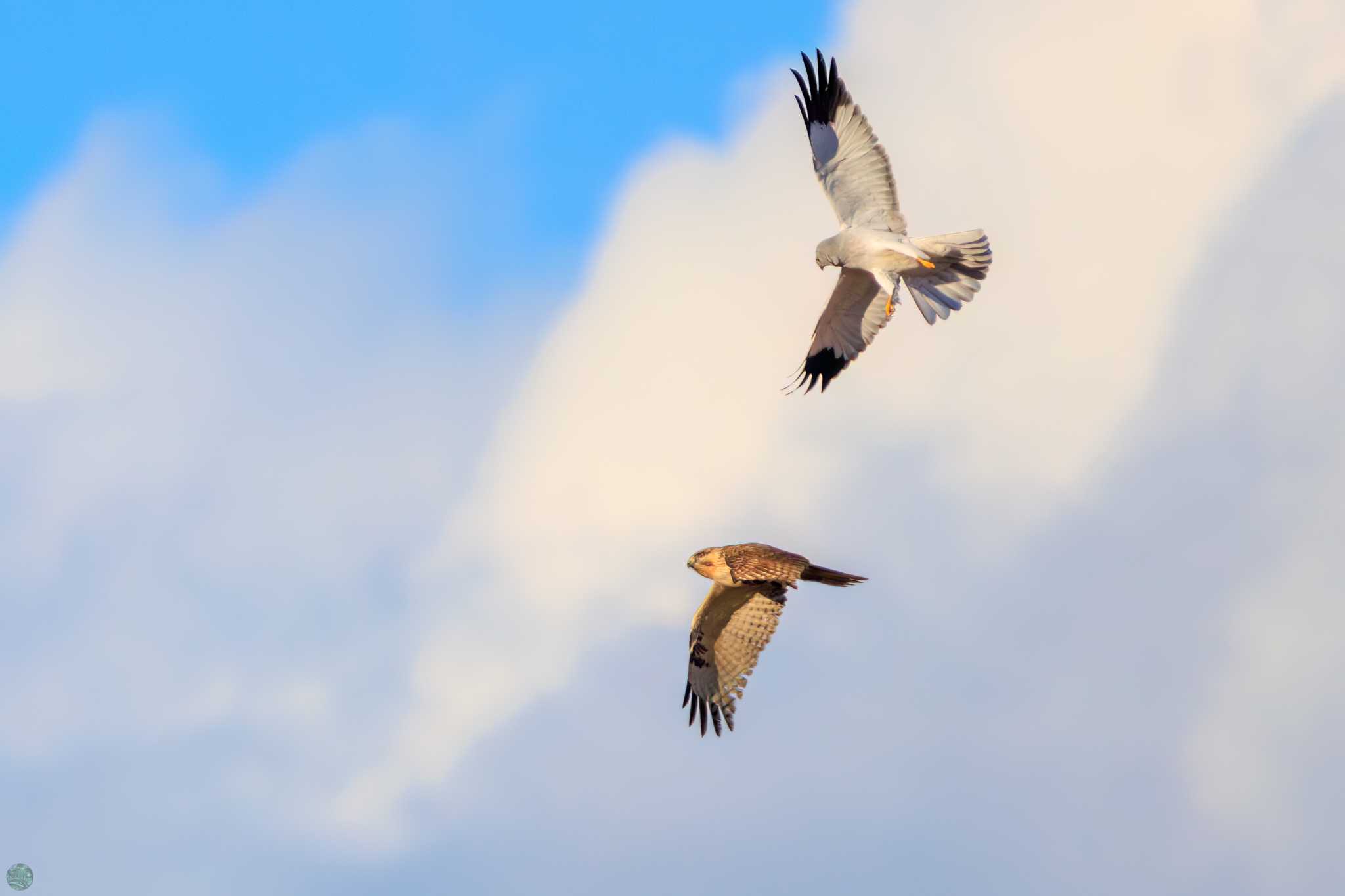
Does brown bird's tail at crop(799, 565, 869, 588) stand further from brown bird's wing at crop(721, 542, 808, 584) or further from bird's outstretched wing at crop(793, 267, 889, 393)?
bird's outstretched wing at crop(793, 267, 889, 393)

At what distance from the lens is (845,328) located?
72.4ft

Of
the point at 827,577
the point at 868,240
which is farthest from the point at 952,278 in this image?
the point at 827,577

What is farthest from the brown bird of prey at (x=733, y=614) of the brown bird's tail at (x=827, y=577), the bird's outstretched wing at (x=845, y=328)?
the bird's outstretched wing at (x=845, y=328)

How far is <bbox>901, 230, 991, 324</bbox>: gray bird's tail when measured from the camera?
20.8m

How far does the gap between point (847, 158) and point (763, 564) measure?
227 inches

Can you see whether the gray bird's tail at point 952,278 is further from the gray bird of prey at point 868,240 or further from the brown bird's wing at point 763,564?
the brown bird's wing at point 763,564

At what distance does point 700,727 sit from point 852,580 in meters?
3.36

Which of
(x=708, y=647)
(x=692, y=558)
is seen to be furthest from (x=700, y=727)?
(x=692, y=558)

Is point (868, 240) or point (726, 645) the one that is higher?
point (868, 240)

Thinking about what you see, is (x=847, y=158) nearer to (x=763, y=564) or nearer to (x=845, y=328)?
(x=845, y=328)

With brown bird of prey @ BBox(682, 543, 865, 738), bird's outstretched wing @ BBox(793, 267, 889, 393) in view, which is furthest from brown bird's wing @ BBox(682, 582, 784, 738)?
bird's outstretched wing @ BBox(793, 267, 889, 393)

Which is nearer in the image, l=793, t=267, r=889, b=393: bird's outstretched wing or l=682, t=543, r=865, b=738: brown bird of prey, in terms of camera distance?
l=682, t=543, r=865, b=738: brown bird of prey

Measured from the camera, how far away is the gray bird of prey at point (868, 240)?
20.5 meters

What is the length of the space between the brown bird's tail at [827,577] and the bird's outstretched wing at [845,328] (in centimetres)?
406
